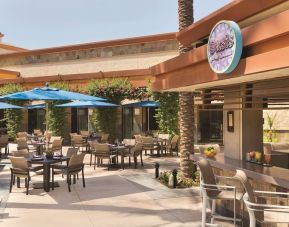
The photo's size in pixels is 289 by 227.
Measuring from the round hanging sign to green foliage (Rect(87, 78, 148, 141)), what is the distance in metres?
16.1

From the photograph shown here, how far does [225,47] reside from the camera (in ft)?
23.1

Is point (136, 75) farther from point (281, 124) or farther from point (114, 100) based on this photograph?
point (281, 124)

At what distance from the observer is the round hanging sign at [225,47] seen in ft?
22.0

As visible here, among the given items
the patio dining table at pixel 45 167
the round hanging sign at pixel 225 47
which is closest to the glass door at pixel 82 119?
the patio dining table at pixel 45 167

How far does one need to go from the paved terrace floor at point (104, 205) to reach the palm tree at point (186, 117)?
111 centimetres

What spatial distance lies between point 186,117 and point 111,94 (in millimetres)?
11599

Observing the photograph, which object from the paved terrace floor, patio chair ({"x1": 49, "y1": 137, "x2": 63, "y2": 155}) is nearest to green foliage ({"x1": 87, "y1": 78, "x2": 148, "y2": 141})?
patio chair ({"x1": 49, "y1": 137, "x2": 63, "y2": 155})

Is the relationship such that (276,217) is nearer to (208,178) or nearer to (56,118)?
(208,178)

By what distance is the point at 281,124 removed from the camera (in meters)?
21.8

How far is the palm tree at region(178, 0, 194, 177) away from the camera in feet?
40.2

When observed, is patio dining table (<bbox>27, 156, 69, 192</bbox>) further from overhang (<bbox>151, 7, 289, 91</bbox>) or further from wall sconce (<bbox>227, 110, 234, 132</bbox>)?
wall sconce (<bbox>227, 110, 234, 132</bbox>)

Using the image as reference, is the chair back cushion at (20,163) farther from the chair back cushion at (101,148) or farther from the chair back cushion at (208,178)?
the chair back cushion at (208,178)

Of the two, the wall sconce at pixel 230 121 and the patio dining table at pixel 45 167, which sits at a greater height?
the wall sconce at pixel 230 121

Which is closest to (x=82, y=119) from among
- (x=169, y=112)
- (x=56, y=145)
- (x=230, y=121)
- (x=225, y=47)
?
(x=169, y=112)
